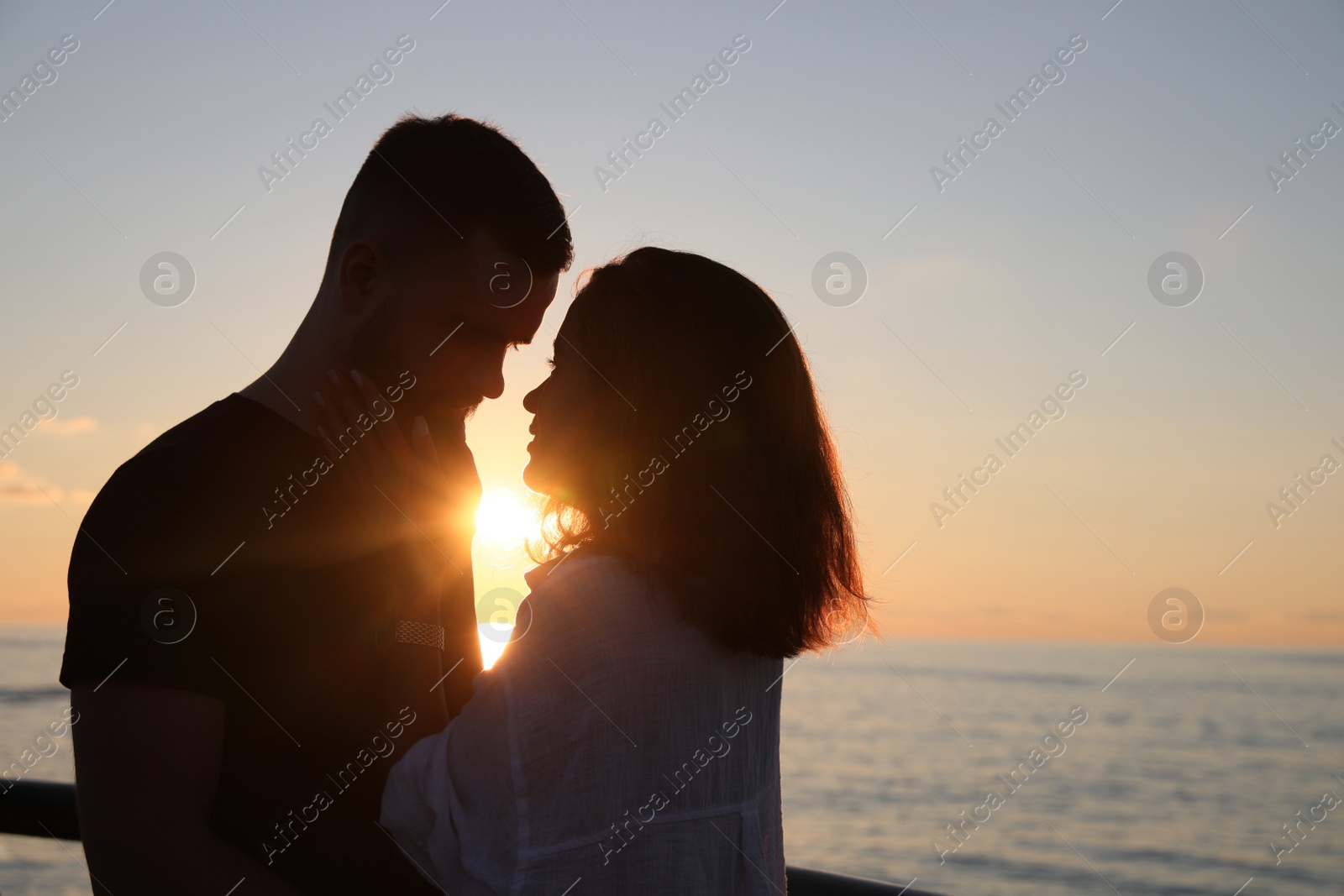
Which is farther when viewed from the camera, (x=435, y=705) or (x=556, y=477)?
(x=435, y=705)

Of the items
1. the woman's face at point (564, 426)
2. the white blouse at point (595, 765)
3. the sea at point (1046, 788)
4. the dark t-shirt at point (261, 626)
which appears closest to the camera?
the white blouse at point (595, 765)

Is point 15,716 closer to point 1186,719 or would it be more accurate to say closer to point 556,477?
point 556,477

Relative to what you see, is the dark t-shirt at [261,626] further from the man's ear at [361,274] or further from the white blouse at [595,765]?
the man's ear at [361,274]

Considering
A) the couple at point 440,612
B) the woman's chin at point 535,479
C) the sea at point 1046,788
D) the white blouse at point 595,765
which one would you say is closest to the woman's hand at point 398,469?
the couple at point 440,612

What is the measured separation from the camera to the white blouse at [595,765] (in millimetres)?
1400

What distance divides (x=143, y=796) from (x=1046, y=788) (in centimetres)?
1839

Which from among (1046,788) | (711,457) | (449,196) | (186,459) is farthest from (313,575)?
(1046,788)

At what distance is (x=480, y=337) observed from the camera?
7.20 ft

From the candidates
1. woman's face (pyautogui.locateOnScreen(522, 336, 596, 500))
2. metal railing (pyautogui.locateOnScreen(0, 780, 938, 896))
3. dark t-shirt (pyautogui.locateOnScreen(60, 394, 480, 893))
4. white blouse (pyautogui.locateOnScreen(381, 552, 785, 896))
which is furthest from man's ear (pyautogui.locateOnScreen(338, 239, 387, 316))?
metal railing (pyautogui.locateOnScreen(0, 780, 938, 896))

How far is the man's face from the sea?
105 centimetres

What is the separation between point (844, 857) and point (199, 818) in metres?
12.6

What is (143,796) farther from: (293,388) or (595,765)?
(293,388)

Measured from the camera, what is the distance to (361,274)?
2133mm

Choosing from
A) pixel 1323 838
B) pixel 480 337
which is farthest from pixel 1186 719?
pixel 480 337
